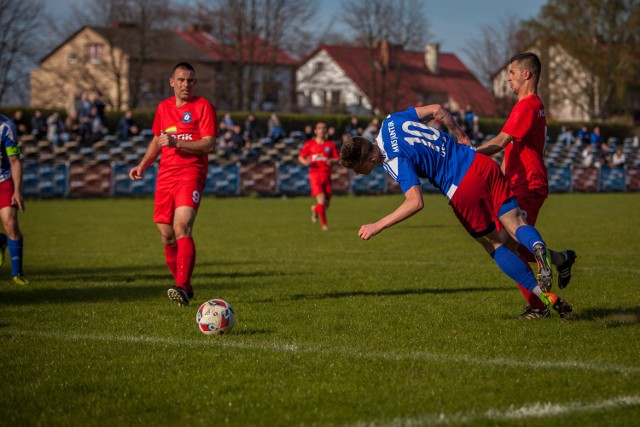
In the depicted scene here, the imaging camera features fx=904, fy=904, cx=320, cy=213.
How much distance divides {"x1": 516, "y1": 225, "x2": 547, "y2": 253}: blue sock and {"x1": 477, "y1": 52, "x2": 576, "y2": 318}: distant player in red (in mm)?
534

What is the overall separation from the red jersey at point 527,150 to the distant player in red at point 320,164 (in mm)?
11552

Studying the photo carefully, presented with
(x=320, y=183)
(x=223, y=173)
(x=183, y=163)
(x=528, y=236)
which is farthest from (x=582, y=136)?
(x=528, y=236)

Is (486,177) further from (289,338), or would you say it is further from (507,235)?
(289,338)

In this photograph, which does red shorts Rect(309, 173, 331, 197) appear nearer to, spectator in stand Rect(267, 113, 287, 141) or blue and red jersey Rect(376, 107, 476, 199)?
blue and red jersey Rect(376, 107, 476, 199)

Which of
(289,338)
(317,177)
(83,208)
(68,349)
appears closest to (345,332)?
(289,338)

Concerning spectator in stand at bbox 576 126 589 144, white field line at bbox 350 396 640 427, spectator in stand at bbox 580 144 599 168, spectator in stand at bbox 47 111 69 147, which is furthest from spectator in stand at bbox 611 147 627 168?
white field line at bbox 350 396 640 427

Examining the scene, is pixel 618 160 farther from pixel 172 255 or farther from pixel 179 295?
pixel 179 295

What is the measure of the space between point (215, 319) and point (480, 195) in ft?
7.45

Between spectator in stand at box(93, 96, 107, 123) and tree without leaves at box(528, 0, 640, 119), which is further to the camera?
tree without leaves at box(528, 0, 640, 119)

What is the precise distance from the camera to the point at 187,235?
8703 mm

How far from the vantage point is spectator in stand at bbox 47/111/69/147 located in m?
31.6

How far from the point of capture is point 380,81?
67.6 m

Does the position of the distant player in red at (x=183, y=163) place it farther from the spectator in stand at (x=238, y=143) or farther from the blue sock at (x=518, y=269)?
the spectator in stand at (x=238, y=143)

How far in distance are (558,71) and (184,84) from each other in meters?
56.0
